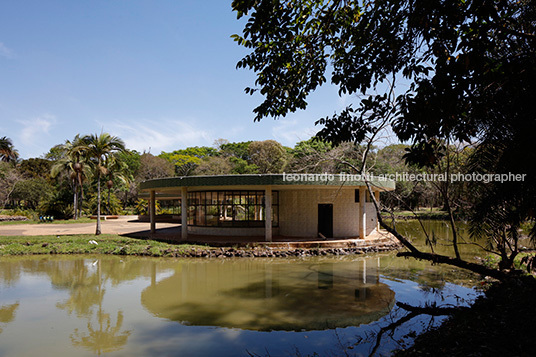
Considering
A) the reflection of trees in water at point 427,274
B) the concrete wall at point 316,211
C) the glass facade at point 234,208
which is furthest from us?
the glass facade at point 234,208

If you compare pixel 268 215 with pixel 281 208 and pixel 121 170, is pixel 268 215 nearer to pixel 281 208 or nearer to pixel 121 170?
pixel 281 208

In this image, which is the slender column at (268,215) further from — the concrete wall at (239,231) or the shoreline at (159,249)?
the concrete wall at (239,231)

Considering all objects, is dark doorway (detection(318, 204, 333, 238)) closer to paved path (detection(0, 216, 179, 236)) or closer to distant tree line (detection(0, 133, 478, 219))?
distant tree line (detection(0, 133, 478, 219))

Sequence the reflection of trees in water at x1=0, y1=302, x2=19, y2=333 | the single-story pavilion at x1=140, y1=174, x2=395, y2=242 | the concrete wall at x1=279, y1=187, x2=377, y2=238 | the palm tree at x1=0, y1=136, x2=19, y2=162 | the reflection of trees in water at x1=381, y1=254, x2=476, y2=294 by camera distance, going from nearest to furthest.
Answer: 1. the reflection of trees in water at x1=0, y1=302, x2=19, y2=333
2. the reflection of trees in water at x1=381, y1=254, x2=476, y2=294
3. the single-story pavilion at x1=140, y1=174, x2=395, y2=242
4. the concrete wall at x1=279, y1=187, x2=377, y2=238
5. the palm tree at x1=0, y1=136, x2=19, y2=162

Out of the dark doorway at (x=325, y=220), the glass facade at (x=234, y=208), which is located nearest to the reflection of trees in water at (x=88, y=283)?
the glass facade at (x=234, y=208)

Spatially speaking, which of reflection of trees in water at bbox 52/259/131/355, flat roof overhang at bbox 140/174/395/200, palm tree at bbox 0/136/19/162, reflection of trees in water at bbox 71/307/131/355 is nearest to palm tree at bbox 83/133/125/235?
flat roof overhang at bbox 140/174/395/200

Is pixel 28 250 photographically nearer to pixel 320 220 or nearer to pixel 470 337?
pixel 320 220

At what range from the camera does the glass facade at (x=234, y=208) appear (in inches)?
725

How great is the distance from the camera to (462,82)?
4.52 m

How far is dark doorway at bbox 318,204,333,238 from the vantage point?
1781cm

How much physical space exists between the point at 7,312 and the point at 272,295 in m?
6.03

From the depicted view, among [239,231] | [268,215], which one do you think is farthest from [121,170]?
[268,215]

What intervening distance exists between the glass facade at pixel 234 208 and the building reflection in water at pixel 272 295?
545cm

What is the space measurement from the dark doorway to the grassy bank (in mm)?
6121
